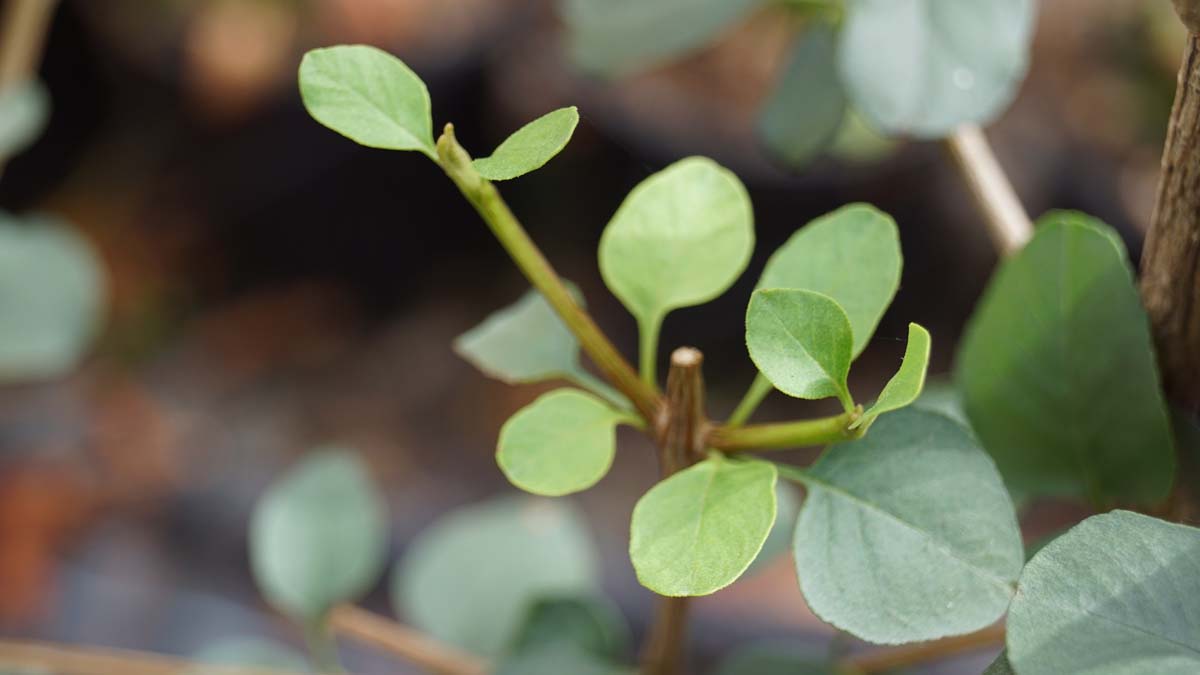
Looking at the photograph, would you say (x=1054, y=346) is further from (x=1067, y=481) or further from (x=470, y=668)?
(x=470, y=668)

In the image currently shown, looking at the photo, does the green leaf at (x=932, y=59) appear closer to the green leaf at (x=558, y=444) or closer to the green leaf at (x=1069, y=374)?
the green leaf at (x=1069, y=374)

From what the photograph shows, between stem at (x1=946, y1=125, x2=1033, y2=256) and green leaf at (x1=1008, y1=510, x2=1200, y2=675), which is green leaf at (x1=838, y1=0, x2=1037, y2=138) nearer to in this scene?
stem at (x1=946, y1=125, x2=1033, y2=256)

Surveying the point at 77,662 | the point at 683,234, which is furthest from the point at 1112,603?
the point at 77,662

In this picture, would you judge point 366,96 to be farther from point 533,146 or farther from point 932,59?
point 932,59

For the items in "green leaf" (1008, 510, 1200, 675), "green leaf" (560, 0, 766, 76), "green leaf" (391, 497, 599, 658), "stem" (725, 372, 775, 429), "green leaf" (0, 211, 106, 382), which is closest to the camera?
"green leaf" (1008, 510, 1200, 675)

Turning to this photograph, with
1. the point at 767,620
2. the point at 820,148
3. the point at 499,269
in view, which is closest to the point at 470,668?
the point at 820,148

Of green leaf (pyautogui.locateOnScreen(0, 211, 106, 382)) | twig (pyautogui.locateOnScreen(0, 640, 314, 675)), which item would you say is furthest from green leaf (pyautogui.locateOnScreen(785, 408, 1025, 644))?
green leaf (pyautogui.locateOnScreen(0, 211, 106, 382))
